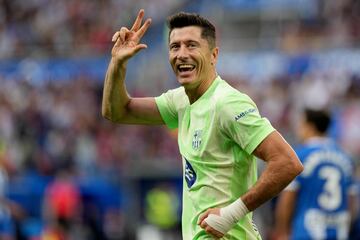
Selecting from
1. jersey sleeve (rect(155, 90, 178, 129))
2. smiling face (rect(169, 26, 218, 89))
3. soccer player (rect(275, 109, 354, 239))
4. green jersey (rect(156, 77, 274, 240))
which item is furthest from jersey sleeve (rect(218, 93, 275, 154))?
soccer player (rect(275, 109, 354, 239))

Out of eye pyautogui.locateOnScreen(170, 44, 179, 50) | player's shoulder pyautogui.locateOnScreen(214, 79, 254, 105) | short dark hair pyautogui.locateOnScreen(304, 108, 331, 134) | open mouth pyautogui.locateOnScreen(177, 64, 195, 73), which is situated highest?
eye pyautogui.locateOnScreen(170, 44, 179, 50)

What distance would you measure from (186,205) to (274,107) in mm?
12681

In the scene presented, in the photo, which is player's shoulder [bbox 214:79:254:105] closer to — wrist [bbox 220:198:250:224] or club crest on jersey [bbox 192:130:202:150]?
club crest on jersey [bbox 192:130:202:150]

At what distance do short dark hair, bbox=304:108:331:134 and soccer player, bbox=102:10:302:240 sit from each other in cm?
280

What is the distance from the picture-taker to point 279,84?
64.1ft

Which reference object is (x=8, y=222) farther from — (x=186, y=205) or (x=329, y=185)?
(x=186, y=205)

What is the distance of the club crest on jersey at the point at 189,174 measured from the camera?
6219mm

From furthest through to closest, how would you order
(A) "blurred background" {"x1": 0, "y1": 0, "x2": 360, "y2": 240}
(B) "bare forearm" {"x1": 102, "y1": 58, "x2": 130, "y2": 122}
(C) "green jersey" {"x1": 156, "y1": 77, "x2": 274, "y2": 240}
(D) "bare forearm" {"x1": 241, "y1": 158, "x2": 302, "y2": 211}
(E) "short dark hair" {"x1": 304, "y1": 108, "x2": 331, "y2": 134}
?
1. (A) "blurred background" {"x1": 0, "y1": 0, "x2": 360, "y2": 240}
2. (E) "short dark hair" {"x1": 304, "y1": 108, "x2": 331, "y2": 134}
3. (B) "bare forearm" {"x1": 102, "y1": 58, "x2": 130, "y2": 122}
4. (C) "green jersey" {"x1": 156, "y1": 77, "x2": 274, "y2": 240}
5. (D) "bare forearm" {"x1": 241, "y1": 158, "x2": 302, "y2": 211}

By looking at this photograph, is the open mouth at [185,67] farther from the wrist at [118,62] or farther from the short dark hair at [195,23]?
the wrist at [118,62]

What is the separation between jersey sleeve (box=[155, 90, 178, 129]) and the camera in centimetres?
671

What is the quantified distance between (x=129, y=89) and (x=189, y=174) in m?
15.7

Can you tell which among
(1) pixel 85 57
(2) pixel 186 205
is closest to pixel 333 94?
(1) pixel 85 57

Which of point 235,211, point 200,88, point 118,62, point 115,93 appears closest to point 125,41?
point 118,62

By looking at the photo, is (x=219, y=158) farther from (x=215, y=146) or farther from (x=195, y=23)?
(x=195, y=23)
